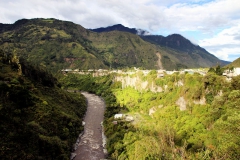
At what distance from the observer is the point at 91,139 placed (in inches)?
2176

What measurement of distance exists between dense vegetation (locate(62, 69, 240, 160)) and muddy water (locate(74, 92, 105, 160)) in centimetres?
312

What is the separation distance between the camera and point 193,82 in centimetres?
5109

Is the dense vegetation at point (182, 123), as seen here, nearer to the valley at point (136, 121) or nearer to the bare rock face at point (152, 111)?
the valley at point (136, 121)

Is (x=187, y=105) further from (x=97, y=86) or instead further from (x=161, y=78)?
(x=97, y=86)

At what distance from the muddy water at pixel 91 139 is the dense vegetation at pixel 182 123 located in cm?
312

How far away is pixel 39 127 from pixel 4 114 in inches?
279

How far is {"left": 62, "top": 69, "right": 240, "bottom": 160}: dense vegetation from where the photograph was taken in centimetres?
2534

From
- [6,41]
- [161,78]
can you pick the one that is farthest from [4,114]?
[6,41]

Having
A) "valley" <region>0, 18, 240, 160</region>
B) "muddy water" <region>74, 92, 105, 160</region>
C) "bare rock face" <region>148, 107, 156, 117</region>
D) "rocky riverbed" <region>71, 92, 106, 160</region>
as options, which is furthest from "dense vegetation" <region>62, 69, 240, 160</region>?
"muddy water" <region>74, 92, 105, 160</region>

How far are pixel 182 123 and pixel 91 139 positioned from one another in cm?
2486

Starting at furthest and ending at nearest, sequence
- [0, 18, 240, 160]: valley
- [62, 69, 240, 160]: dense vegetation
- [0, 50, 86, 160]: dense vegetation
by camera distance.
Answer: [0, 50, 86, 160]: dense vegetation
[0, 18, 240, 160]: valley
[62, 69, 240, 160]: dense vegetation

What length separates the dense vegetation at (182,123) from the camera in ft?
83.1

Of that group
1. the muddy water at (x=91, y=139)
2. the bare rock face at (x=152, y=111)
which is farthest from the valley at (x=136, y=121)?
the bare rock face at (x=152, y=111)

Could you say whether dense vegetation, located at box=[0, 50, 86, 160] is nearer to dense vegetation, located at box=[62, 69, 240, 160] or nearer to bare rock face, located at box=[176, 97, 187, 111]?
dense vegetation, located at box=[62, 69, 240, 160]
